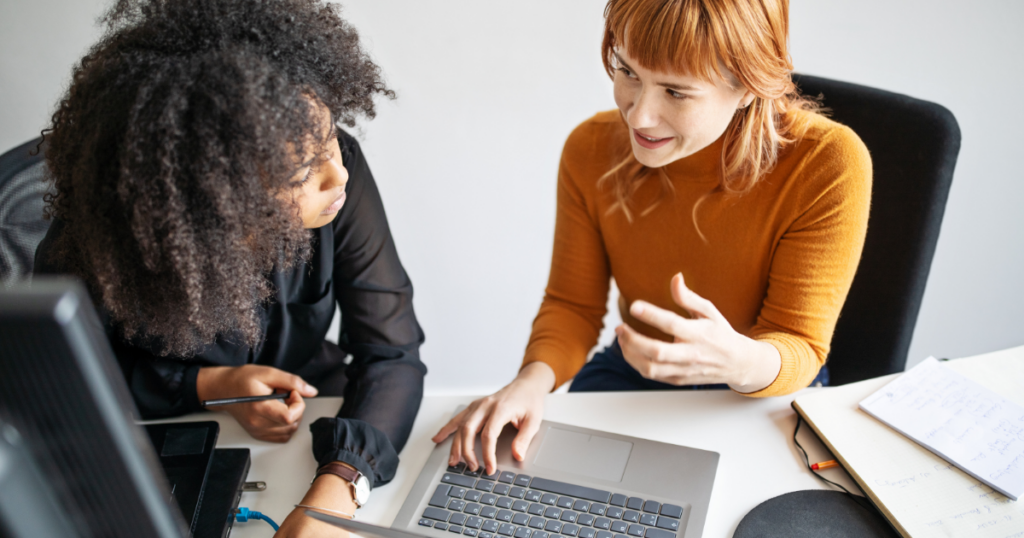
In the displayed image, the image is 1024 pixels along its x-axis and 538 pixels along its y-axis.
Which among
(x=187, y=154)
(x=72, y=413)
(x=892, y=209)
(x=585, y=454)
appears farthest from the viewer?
(x=892, y=209)

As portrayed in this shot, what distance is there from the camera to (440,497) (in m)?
0.77

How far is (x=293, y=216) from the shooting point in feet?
2.31

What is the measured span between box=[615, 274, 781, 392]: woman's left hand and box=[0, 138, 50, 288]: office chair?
0.93 m

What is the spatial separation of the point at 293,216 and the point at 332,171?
0.26 feet

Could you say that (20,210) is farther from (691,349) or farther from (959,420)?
(959,420)

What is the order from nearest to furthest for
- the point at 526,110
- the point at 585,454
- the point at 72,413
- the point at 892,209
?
the point at 72,413 → the point at 585,454 → the point at 892,209 → the point at 526,110

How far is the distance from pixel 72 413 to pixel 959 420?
897 mm

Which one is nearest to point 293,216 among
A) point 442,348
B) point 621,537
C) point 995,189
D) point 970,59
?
point 621,537

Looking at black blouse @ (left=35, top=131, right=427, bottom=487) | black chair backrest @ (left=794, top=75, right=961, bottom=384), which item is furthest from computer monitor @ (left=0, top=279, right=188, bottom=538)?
black chair backrest @ (left=794, top=75, right=961, bottom=384)

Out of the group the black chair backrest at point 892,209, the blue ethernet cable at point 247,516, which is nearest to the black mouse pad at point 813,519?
the black chair backrest at point 892,209

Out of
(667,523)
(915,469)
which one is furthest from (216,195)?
(915,469)

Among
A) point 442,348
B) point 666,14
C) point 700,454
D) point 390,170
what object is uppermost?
point 666,14

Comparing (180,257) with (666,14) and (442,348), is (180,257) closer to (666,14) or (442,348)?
(666,14)

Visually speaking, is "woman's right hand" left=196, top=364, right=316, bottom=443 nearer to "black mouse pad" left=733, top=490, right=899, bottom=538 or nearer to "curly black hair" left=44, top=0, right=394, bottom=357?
"curly black hair" left=44, top=0, right=394, bottom=357
